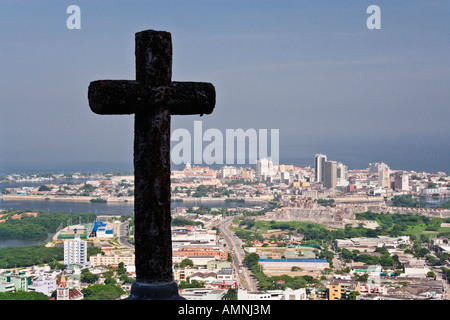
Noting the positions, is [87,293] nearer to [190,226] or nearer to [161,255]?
[161,255]

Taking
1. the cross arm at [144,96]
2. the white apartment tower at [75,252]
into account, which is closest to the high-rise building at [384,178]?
the white apartment tower at [75,252]

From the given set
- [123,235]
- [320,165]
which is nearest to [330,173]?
[320,165]

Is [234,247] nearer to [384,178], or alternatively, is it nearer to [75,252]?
[75,252]

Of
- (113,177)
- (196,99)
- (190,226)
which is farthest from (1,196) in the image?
(196,99)

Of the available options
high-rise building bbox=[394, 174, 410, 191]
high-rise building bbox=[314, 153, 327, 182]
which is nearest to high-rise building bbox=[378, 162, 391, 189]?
high-rise building bbox=[394, 174, 410, 191]

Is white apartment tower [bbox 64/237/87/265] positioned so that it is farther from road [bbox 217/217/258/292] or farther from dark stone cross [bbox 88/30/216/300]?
dark stone cross [bbox 88/30/216/300]
